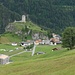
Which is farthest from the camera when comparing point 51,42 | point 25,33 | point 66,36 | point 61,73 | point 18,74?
point 25,33

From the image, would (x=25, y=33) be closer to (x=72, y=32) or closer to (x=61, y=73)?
(x=72, y=32)

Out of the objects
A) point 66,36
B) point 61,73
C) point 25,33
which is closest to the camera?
point 61,73

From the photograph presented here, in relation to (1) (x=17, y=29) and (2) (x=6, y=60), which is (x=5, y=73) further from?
(1) (x=17, y=29)

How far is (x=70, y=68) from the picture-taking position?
38.7 meters

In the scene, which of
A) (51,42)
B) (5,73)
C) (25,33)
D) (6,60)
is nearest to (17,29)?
(25,33)

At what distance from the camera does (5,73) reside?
4328 cm

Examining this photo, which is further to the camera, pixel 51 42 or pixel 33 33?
pixel 33 33

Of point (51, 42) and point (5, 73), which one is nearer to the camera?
point (5, 73)

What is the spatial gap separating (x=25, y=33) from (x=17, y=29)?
14.6ft

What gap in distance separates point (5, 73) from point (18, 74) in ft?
9.21

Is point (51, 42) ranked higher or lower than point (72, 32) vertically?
lower

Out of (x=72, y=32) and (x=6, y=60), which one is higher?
(x=72, y=32)

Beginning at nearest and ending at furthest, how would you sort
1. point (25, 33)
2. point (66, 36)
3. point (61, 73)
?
point (61, 73)
point (66, 36)
point (25, 33)

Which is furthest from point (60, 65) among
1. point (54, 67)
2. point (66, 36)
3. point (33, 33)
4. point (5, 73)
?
point (33, 33)
